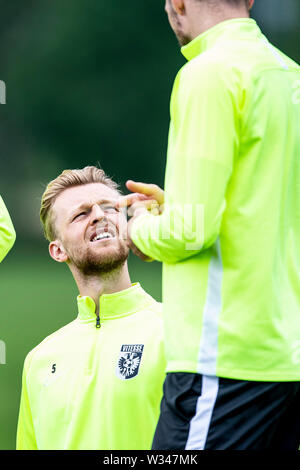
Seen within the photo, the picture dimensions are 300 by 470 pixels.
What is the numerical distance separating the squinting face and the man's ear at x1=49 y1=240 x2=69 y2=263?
17 mm

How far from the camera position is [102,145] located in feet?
83.6

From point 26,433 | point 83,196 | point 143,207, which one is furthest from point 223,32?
point 26,433

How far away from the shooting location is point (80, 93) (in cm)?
2625

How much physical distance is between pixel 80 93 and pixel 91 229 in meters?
23.5

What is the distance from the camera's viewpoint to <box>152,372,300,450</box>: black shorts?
7.04ft

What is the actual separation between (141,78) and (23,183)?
480cm

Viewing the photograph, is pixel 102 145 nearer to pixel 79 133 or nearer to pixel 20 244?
pixel 79 133

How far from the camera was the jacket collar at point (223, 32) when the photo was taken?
7.57ft

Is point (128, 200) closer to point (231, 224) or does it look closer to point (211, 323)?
point (231, 224)

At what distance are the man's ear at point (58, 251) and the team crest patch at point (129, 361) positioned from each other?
1.55 ft

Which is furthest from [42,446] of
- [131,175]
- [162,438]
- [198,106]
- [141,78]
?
[141,78]

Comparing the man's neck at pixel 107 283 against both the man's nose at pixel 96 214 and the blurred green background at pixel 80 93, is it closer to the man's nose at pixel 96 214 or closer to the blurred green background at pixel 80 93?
the man's nose at pixel 96 214

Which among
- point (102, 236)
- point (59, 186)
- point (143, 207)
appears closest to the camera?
point (143, 207)
